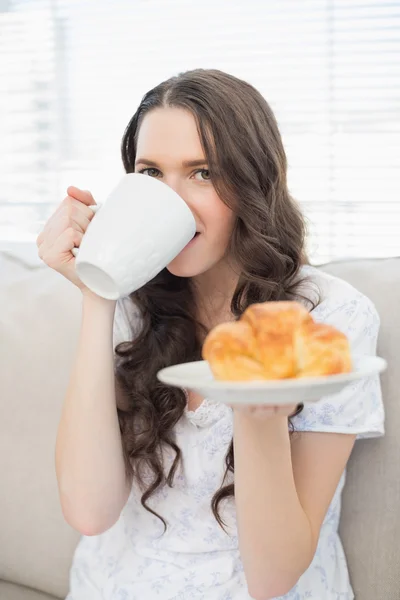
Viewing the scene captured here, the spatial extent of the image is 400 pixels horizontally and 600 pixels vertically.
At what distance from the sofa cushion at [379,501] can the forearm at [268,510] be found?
22 centimetres

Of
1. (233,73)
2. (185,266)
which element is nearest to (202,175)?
(185,266)

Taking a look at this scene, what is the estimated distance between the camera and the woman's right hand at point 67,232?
1.09 metres

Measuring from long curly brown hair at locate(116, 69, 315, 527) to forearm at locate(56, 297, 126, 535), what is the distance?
0.24 ft

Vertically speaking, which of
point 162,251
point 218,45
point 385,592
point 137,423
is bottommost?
point 385,592

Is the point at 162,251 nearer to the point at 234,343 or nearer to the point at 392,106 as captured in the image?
the point at 234,343

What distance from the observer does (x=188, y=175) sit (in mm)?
1125

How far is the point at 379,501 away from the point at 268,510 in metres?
0.36

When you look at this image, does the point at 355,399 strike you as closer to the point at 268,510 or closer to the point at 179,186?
the point at 268,510

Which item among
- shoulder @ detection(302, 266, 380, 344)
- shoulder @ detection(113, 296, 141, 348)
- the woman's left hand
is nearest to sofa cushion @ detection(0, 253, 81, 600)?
shoulder @ detection(113, 296, 141, 348)

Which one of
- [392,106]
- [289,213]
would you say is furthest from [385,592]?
[392,106]

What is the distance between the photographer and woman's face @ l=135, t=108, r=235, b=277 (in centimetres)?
111

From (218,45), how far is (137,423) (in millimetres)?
1874

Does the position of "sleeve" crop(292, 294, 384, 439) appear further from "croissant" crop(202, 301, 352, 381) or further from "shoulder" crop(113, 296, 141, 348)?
"croissant" crop(202, 301, 352, 381)

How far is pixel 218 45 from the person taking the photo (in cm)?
281
